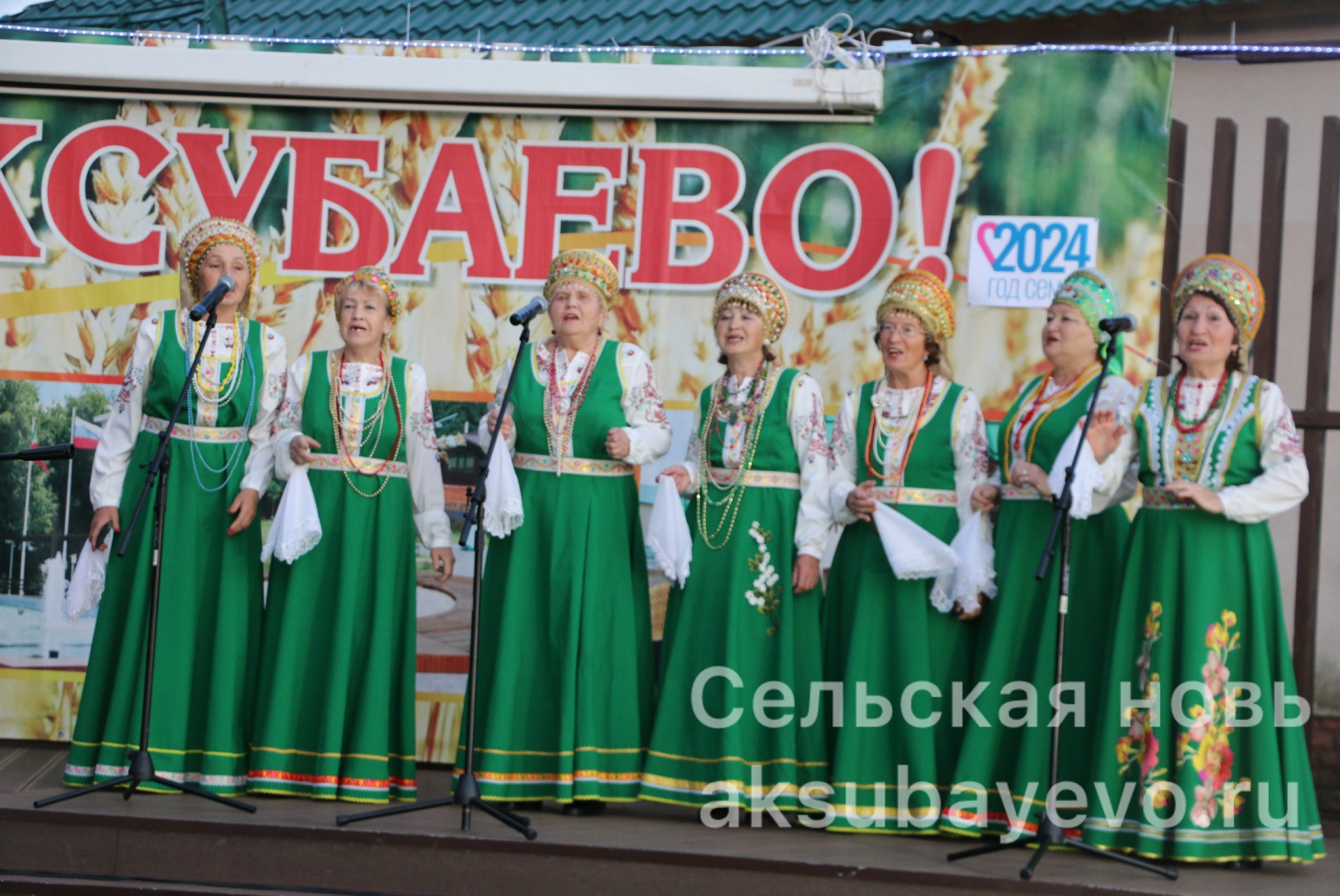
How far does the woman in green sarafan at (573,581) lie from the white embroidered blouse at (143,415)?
750mm

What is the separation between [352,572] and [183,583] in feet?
1.88

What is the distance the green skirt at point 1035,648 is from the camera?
15.0 feet

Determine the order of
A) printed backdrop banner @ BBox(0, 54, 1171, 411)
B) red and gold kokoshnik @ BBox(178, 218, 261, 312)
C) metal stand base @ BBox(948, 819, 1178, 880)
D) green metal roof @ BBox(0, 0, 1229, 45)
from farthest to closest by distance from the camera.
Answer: green metal roof @ BBox(0, 0, 1229, 45), printed backdrop banner @ BBox(0, 54, 1171, 411), red and gold kokoshnik @ BBox(178, 218, 261, 312), metal stand base @ BBox(948, 819, 1178, 880)

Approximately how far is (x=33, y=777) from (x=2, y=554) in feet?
4.24

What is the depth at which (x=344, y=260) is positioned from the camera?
5941 millimetres

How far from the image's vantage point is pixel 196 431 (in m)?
5.00

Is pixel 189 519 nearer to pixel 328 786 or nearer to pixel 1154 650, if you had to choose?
pixel 328 786

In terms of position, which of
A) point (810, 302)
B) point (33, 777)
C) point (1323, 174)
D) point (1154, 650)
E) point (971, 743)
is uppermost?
point (1323, 174)

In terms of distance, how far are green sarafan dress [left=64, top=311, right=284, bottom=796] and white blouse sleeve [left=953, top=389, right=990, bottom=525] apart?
7.39ft

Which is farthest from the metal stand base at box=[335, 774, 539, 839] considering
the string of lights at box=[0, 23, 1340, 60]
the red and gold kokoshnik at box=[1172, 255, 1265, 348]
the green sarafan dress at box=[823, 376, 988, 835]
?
the string of lights at box=[0, 23, 1340, 60]

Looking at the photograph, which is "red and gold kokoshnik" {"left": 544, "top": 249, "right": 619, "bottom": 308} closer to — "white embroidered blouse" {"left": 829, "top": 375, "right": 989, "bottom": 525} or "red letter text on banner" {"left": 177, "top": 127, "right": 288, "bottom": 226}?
"white embroidered blouse" {"left": 829, "top": 375, "right": 989, "bottom": 525}

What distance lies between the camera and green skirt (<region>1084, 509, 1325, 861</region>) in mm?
4270

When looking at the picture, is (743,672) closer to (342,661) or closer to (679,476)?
(679,476)

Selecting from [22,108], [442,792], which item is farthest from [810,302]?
[22,108]
